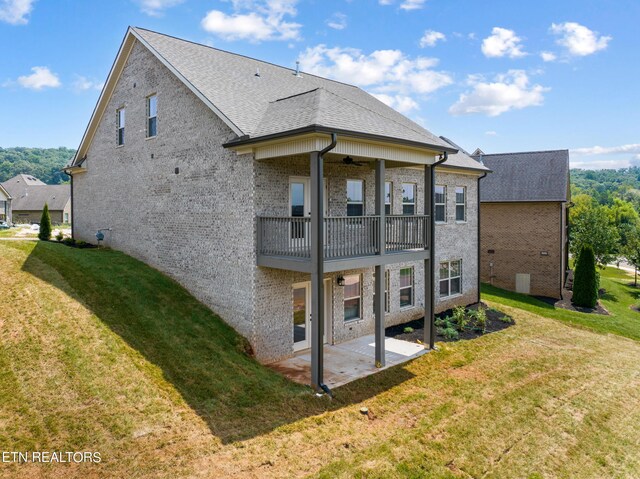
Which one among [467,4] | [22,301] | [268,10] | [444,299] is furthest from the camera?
[444,299]

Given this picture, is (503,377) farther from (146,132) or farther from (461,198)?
(146,132)

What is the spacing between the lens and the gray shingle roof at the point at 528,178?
86.0 feet

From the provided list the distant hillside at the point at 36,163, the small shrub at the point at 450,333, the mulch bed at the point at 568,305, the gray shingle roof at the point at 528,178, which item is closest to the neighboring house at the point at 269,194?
the small shrub at the point at 450,333

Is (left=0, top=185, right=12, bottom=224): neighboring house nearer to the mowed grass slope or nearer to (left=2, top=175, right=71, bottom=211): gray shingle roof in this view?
Result: (left=2, top=175, right=71, bottom=211): gray shingle roof

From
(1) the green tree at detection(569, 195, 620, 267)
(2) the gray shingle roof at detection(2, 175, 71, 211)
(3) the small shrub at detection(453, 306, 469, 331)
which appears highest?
(2) the gray shingle roof at detection(2, 175, 71, 211)

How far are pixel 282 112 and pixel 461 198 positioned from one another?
1071 centimetres

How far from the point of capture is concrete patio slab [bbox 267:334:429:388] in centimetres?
1123

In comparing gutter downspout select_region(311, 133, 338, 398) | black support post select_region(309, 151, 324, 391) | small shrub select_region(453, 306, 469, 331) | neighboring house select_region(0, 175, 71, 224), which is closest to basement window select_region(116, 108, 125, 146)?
black support post select_region(309, 151, 324, 391)

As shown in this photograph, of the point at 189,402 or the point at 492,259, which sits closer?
the point at 189,402

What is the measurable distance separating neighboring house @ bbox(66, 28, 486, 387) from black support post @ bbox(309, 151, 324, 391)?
1.1 inches

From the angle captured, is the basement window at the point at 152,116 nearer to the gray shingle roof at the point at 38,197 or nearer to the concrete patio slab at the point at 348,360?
the concrete patio slab at the point at 348,360

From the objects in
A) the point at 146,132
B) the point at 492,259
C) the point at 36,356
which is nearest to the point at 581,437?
the point at 36,356

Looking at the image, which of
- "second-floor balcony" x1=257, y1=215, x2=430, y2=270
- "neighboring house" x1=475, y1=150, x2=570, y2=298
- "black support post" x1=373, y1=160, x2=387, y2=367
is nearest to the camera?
"second-floor balcony" x1=257, y1=215, x2=430, y2=270

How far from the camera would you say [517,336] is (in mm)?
15727
